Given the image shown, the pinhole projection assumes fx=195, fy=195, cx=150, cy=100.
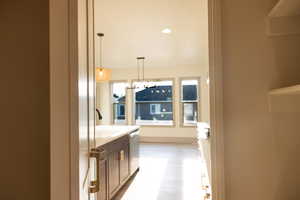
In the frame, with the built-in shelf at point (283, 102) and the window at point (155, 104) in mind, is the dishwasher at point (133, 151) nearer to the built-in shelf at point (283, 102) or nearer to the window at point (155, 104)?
the built-in shelf at point (283, 102)

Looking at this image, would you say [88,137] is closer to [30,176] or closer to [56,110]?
[56,110]

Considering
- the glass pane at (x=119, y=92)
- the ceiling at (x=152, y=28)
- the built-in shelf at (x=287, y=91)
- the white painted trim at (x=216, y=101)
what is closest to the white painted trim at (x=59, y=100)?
the white painted trim at (x=216, y=101)

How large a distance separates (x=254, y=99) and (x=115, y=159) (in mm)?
2419

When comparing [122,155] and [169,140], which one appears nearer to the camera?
[122,155]

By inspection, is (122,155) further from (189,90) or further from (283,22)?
(189,90)

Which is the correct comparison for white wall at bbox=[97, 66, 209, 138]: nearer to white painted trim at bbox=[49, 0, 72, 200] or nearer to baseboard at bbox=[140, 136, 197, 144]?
baseboard at bbox=[140, 136, 197, 144]

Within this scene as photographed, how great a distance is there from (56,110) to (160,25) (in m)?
3.01

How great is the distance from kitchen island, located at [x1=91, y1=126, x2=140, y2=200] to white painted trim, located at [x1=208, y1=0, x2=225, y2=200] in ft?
4.16

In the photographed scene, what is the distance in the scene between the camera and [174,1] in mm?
2605

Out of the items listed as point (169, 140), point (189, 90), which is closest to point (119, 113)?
point (169, 140)

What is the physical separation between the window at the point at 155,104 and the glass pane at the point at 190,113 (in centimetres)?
48

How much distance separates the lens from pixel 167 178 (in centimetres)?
375

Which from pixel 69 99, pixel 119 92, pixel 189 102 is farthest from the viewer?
pixel 119 92

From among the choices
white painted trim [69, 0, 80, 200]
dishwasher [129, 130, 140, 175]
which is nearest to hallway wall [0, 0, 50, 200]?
white painted trim [69, 0, 80, 200]
